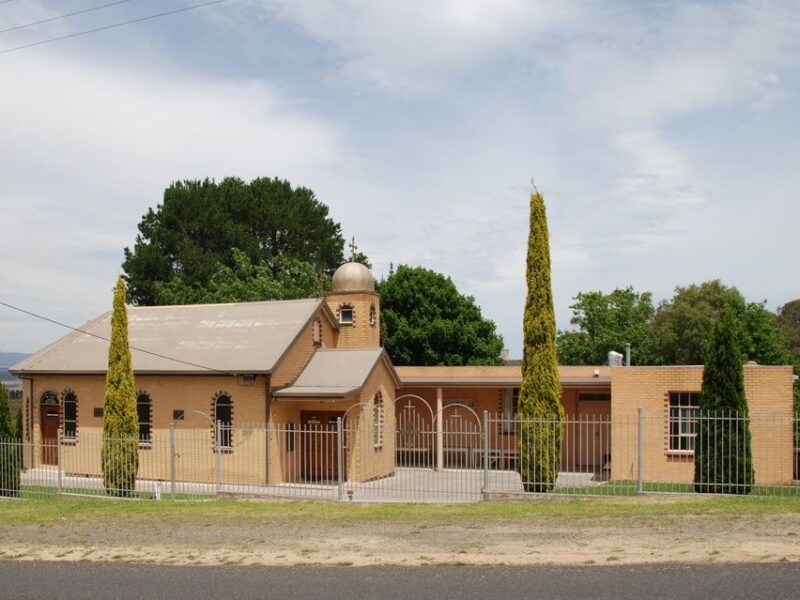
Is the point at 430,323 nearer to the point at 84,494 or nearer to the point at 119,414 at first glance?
the point at 119,414

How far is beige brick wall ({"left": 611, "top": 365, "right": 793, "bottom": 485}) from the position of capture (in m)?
23.3

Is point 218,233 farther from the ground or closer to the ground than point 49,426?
farther from the ground

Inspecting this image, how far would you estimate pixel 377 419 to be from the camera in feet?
89.0

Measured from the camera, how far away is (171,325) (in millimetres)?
29516

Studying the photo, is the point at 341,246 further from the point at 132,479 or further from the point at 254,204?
the point at 132,479

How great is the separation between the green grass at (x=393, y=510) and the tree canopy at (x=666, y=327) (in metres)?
26.0

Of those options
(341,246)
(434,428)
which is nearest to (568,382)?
(434,428)

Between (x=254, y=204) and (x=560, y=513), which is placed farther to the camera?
(x=254, y=204)

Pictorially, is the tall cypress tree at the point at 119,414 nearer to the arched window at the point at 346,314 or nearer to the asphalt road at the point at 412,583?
the arched window at the point at 346,314

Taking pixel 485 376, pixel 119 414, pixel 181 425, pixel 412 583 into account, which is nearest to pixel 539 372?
pixel 485 376

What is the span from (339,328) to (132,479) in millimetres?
10436

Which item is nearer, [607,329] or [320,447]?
[320,447]

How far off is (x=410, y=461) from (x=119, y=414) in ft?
39.8

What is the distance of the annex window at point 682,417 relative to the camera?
24.1 meters
